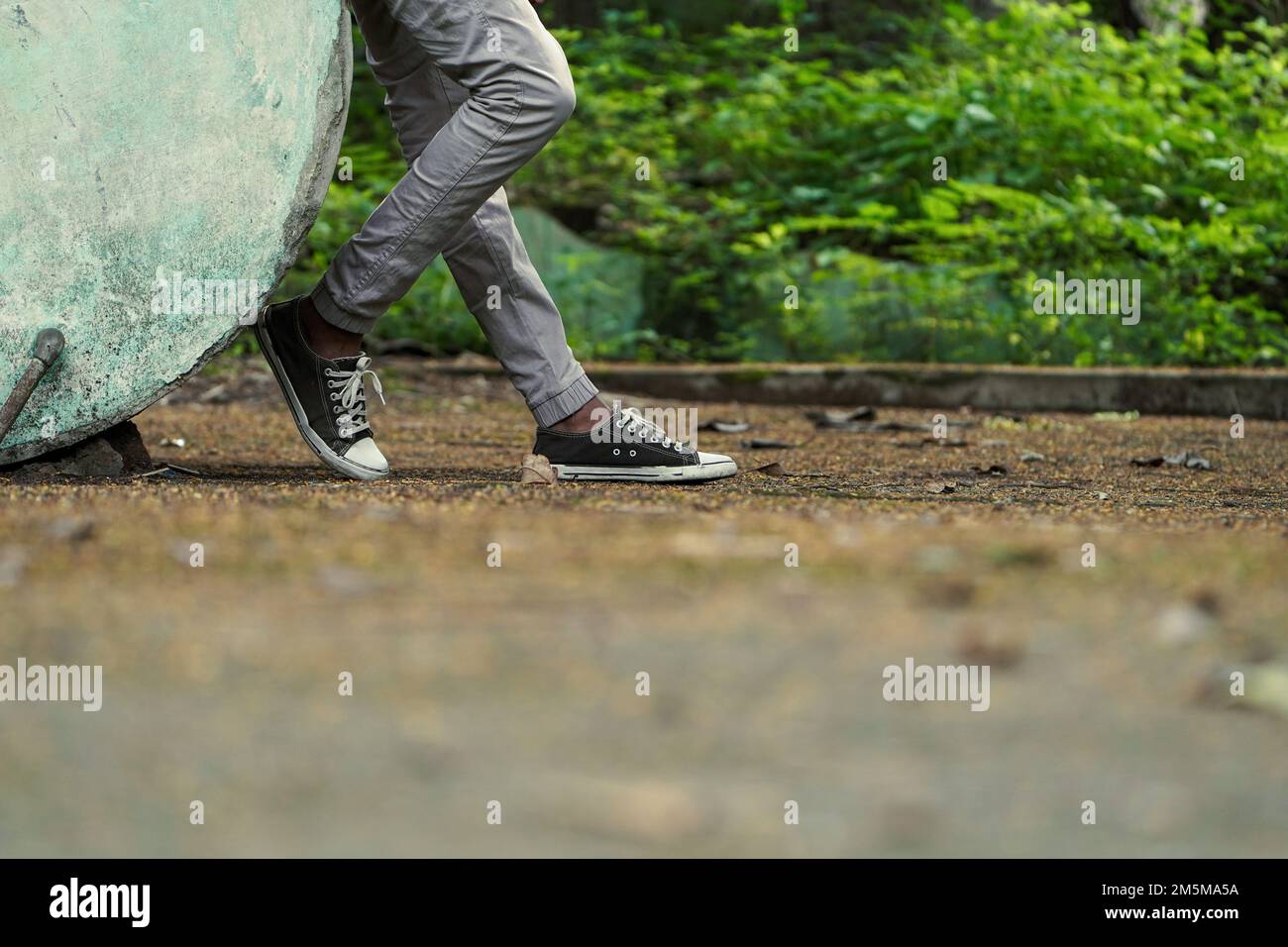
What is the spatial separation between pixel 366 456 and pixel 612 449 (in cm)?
48

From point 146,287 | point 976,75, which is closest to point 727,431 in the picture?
point 146,287

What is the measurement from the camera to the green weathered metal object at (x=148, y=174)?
2.64m

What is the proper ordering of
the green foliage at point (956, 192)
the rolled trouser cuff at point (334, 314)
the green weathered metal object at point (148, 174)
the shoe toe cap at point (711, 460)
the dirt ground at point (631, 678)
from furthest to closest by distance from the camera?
the green foliage at point (956, 192) < the shoe toe cap at point (711, 460) < the rolled trouser cuff at point (334, 314) < the green weathered metal object at point (148, 174) < the dirt ground at point (631, 678)

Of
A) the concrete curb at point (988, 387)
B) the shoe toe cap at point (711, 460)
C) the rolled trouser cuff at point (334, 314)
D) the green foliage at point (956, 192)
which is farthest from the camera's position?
the green foliage at point (956, 192)

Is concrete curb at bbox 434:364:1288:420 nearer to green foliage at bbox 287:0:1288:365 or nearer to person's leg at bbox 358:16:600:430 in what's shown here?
green foliage at bbox 287:0:1288:365

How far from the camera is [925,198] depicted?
6.67 meters

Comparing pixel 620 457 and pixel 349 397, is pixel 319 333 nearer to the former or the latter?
pixel 349 397

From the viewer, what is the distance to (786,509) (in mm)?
2322

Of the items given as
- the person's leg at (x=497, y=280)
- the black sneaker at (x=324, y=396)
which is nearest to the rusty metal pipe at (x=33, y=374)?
the black sneaker at (x=324, y=396)

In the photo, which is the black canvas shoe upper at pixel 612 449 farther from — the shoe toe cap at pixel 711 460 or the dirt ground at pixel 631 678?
the dirt ground at pixel 631 678

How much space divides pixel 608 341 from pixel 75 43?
15.4 ft

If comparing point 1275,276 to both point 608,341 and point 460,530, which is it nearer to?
point 608,341

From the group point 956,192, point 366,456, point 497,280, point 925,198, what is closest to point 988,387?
point 925,198

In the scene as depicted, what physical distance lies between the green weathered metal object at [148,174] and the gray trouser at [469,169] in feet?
0.47
